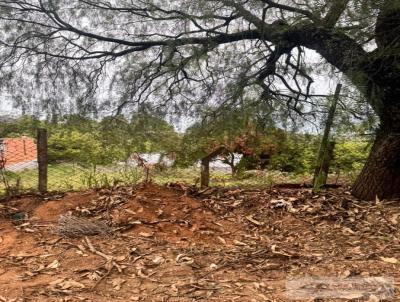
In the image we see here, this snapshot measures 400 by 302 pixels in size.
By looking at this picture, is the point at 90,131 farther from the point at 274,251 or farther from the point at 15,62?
the point at 274,251

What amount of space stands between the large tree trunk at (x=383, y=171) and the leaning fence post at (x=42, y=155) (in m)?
3.59

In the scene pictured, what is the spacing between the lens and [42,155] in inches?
229

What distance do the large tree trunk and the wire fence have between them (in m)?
2.72

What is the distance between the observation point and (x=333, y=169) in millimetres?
10039

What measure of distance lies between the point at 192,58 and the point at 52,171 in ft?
13.1

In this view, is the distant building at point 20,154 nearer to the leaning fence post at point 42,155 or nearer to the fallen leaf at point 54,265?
the leaning fence post at point 42,155

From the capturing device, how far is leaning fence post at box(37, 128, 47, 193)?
18.6ft

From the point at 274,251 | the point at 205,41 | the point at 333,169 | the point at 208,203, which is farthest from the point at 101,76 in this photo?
the point at 333,169

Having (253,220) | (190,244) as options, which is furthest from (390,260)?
(190,244)

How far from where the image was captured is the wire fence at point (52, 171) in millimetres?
6047

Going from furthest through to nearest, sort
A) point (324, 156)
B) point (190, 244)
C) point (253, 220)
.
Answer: point (324, 156) < point (253, 220) < point (190, 244)

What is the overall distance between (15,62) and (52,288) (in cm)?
327

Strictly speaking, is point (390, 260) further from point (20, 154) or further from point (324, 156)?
point (20, 154)

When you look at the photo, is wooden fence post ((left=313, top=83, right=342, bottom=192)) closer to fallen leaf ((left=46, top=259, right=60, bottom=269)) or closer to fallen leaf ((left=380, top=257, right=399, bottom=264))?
fallen leaf ((left=380, top=257, right=399, bottom=264))
